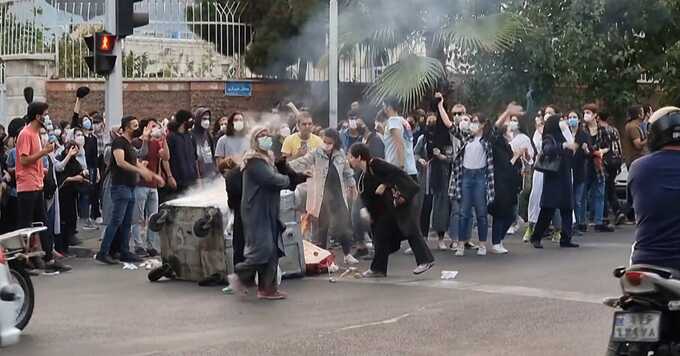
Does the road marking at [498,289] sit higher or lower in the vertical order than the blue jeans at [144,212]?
lower

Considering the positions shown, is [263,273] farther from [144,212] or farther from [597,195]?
[597,195]

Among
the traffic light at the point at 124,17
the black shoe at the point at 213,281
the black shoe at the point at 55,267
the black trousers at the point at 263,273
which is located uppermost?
the traffic light at the point at 124,17

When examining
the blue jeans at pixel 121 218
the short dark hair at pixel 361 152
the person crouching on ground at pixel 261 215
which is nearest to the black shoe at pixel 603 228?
the short dark hair at pixel 361 152

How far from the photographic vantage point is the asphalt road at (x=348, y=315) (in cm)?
944

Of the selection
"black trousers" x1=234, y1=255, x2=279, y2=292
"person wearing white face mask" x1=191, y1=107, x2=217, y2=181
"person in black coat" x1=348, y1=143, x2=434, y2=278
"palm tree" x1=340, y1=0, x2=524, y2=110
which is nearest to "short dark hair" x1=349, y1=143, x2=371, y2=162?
"person in black coat" x1=348, y1=143, x2=434, y2=278

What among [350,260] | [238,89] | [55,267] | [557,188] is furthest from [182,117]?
[238,89]

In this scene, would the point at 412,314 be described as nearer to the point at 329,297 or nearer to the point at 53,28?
the point at 329,297

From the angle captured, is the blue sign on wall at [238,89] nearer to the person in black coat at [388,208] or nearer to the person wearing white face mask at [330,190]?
the person wearing white face mask at [330,190]

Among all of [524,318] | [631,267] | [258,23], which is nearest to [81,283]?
[524,318]

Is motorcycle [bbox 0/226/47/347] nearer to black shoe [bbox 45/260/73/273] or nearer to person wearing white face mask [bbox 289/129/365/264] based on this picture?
black shoe [bbox 45/260/73/273]

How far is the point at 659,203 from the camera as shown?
707cm

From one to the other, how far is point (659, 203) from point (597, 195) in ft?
35.5

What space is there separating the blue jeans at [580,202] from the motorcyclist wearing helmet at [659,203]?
983 cm

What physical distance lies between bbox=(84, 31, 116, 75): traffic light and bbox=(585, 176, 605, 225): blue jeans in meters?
6.69
